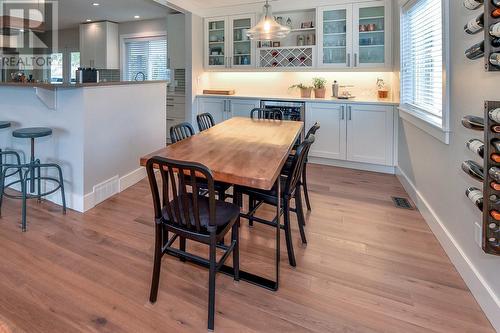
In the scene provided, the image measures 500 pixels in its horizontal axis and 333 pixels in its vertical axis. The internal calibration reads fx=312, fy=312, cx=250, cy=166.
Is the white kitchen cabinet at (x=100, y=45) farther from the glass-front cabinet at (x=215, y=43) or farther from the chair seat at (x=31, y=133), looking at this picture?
the chair seat at (x=31, y=133)

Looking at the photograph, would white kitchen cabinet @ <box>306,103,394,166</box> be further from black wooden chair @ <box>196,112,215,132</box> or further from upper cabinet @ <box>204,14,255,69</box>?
black wooden chair @ <box>196,112,215,132</box>

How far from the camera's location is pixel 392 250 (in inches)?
90.4

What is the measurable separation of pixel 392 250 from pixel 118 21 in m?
7.09

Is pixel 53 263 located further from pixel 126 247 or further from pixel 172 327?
pixel 172 327

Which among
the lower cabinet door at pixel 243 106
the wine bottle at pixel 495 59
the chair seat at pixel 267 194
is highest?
the lower cabinet door at pixel 243 106

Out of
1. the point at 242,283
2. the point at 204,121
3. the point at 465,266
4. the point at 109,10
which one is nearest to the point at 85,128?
the point at 204,121

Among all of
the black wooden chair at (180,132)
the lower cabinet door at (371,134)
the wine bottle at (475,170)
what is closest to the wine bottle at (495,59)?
the wine bottle at (475,170)

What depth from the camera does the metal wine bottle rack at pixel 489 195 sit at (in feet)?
4.40

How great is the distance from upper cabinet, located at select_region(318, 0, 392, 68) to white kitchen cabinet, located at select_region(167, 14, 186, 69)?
7.91 feet

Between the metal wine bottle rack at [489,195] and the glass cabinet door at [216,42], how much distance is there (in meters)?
4.69

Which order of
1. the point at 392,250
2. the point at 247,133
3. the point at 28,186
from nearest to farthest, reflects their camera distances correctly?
the point at 392,250 → the point at 247,133 → the point at 28,186

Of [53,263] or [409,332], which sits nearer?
[409,332]

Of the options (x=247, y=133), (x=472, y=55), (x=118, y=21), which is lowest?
(x=247, y=133)

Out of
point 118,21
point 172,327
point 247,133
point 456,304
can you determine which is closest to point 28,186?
point 247,133
